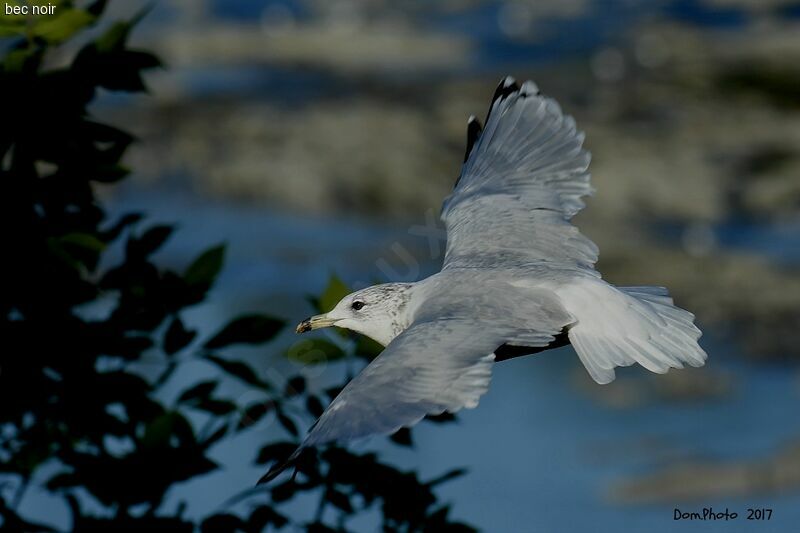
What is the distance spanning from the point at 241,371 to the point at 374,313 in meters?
0.32

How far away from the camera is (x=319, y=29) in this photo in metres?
10.0

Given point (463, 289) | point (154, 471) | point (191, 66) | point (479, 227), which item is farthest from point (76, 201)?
point (191, 66)

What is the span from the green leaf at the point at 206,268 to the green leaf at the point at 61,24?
41 centimetres

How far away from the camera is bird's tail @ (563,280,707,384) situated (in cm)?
246

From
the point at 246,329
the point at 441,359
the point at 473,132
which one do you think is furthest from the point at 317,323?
the point at 473,132

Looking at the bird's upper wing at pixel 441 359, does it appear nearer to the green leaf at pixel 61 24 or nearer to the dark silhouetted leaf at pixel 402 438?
the dark silhouetted leaf at pixel 402 438

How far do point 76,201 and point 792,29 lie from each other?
26.0ft

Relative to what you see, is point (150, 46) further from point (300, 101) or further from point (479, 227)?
point (479, 227)

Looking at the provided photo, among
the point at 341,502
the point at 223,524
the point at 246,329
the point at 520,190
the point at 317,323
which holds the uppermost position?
the point at 520,190

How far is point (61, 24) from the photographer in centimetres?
230

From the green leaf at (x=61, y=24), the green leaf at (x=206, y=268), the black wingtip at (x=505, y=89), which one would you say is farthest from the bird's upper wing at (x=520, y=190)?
the green leaf at (x=61, y=24)

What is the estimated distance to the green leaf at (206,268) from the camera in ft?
7.75

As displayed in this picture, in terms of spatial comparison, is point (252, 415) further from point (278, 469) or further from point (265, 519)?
point (278, 469)

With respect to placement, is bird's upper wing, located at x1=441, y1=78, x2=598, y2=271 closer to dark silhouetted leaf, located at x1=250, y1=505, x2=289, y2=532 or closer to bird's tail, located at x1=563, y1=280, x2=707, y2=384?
bird's tail, located at x1=563, y1=280, x2=707, y2=384
